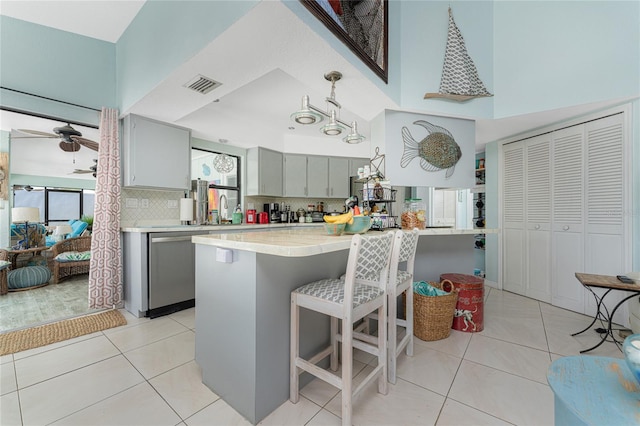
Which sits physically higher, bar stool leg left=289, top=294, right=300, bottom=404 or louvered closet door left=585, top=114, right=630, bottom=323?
louvered closet door left=585, top=114, right=630, bottom=323

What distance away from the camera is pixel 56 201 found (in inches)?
262

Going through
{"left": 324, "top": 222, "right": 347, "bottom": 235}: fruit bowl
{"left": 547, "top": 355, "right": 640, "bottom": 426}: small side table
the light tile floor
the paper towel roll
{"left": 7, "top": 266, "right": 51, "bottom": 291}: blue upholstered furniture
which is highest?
the paper towel roll

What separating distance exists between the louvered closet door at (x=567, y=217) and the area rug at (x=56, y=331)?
16.3 ft

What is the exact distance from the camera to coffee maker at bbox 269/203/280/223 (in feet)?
15.3

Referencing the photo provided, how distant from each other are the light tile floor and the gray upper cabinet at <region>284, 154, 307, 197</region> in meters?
2.87

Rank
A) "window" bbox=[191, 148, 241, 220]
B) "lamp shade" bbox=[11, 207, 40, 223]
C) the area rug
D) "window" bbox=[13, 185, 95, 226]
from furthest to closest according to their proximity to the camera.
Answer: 1. "window" bbox=[13, 185, 95, 226]
2. "window" bbox=[191, 148, 241, 220]
3. "lamp shade" bbox=[11, 207, 40, 223]
4. the area rug

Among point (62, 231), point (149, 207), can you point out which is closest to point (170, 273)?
point (149, 207)

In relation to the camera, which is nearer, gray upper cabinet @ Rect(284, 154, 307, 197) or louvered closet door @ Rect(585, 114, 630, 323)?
louvered closet door @ Rect(585, 114, 630, 323)

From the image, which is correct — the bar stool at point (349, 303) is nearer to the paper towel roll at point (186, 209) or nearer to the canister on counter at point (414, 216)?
the canister on counter at point (414, 216)

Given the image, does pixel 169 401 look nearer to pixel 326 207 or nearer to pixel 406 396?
pixel 406 396

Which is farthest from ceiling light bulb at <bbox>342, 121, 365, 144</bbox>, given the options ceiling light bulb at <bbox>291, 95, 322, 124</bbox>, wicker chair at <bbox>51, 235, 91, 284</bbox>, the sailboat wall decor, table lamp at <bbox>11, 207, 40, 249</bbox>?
table lamp at <bbox>11, 207, 40, 249</bbox>

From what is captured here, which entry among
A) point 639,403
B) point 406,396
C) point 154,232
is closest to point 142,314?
point 154,232

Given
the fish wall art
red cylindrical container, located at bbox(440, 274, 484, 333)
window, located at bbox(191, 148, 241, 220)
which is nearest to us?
red cylindrical container, located at bbox(440, 274, 484, 333)

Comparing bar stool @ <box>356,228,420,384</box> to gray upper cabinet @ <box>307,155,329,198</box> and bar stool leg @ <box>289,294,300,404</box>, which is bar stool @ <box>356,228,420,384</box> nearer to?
bar stool leg @ <box>289,294,300,404</box>
